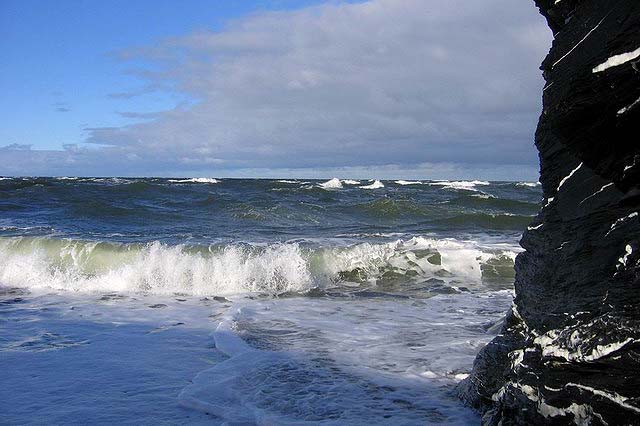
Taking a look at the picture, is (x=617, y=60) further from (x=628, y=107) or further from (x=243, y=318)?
(x=243, y=318)

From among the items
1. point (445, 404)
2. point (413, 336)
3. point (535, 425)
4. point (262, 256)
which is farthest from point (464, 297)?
point (535, 425)

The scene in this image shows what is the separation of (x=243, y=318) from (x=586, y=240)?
4.64 meters

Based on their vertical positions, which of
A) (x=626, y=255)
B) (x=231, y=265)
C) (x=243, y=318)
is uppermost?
(x=626, y=255)

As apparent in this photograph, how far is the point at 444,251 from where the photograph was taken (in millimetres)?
11359

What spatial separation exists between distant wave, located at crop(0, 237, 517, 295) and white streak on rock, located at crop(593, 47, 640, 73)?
7094 mm

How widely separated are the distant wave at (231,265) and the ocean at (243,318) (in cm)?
4

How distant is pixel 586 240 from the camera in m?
2.85

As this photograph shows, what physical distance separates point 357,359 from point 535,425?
91.1 inches

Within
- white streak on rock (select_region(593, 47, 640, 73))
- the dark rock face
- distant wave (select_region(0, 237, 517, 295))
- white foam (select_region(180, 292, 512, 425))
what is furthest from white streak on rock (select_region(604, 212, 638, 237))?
distant wave (select_region(0, 237, 517, 295))

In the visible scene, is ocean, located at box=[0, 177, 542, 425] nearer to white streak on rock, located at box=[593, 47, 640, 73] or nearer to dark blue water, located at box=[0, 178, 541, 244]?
dark blue water, located at box=[0, 178, 541, 244]

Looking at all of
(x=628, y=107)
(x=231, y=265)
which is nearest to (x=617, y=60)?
(x=628, y=107)

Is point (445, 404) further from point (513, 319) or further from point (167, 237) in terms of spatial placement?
point (167, 237)

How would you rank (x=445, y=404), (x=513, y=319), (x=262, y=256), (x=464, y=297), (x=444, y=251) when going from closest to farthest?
(x=513, y=319)
(x=445, y=404)
(x=464, y=297)
(x=262, y=256)
(x=444, y=251)

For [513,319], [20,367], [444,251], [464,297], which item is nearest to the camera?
[513,319]
